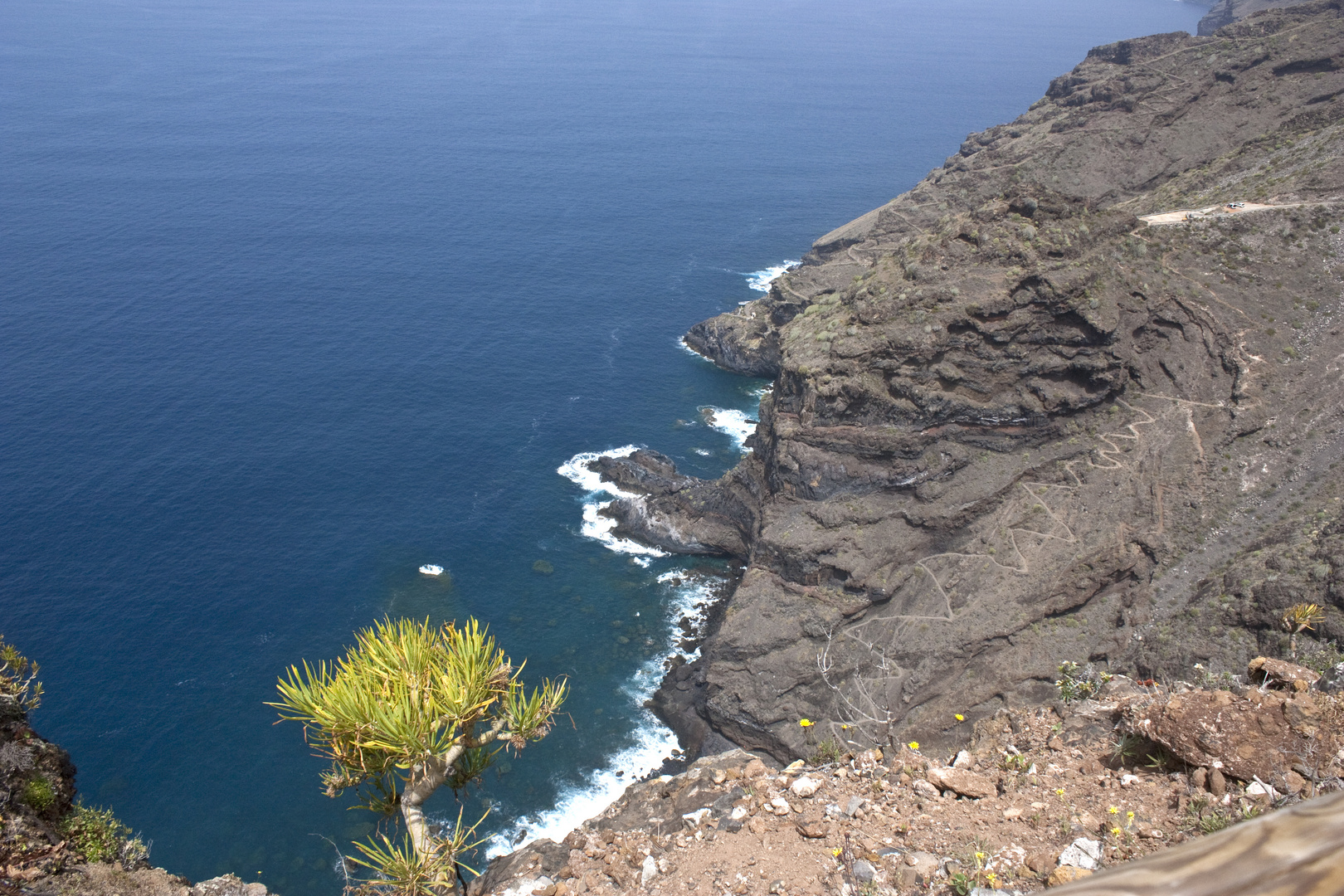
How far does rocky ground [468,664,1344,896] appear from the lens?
14.8 m

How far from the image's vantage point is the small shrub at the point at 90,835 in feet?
59.3

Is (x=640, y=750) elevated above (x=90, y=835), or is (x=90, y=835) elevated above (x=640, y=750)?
(x=90, y=835)

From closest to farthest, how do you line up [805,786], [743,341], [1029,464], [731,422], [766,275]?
1. [805,786]
2. [1029,464]
3. [731,422]
4. [743,341]
5. [766,275]

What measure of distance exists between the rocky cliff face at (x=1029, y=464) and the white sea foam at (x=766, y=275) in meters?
56.4

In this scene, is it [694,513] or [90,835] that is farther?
[694,513]

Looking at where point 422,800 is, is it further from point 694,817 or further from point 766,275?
point 766,275

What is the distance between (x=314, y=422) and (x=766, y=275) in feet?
220

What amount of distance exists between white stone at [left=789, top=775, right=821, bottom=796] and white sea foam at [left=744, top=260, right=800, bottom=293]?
3955 inches

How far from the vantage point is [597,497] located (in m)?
74.7

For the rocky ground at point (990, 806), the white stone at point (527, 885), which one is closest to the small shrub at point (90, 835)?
the rocky ground at point (990, 806)

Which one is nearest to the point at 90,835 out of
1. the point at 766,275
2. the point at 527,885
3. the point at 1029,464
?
the point at 527,885

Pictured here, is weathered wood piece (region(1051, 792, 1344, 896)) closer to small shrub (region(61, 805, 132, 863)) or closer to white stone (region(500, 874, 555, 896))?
white stone (region(500, 874, 555, 896))

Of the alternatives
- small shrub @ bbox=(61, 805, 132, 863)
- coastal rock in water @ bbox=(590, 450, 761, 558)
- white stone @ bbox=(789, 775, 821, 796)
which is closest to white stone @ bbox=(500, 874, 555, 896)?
white stone @ bbox=(789, 775, 821, 796)

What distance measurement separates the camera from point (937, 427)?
178 ft
